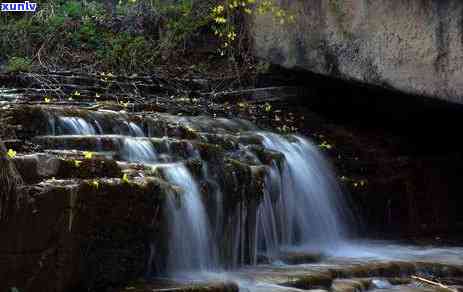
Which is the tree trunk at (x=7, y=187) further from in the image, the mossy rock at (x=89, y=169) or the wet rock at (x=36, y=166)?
the mossy rock at (x=89, y=169)

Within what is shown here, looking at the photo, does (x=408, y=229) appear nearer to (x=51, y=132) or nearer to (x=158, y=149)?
(x=158, y=149)

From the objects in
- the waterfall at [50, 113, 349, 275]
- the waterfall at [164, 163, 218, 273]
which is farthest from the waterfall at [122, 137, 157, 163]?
the waterfall at [164, 163, 218, 273]

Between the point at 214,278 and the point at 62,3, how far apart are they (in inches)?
349

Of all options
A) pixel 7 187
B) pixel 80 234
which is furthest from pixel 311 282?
pixel 7 187

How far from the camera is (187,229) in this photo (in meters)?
5.57

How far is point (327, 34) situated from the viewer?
8633mm

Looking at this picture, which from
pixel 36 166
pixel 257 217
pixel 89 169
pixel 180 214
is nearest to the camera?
pixel 36 166

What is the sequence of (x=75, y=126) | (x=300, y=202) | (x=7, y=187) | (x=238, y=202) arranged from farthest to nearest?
(x=300, y=202) → (x=75, y=126) → (x=238, y=202) → (x=7, y=187)

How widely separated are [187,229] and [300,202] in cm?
221

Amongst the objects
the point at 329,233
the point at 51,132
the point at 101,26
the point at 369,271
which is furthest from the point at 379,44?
the point at 101,26

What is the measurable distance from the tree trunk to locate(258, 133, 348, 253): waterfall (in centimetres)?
305

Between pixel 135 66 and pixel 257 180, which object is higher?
pixel 135 66

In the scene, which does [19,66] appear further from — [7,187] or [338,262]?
[7,187]

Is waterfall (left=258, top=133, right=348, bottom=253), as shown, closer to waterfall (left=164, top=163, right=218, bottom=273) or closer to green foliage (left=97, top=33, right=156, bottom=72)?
waterfall (left=164, top=163, right=218, bottom=273)
